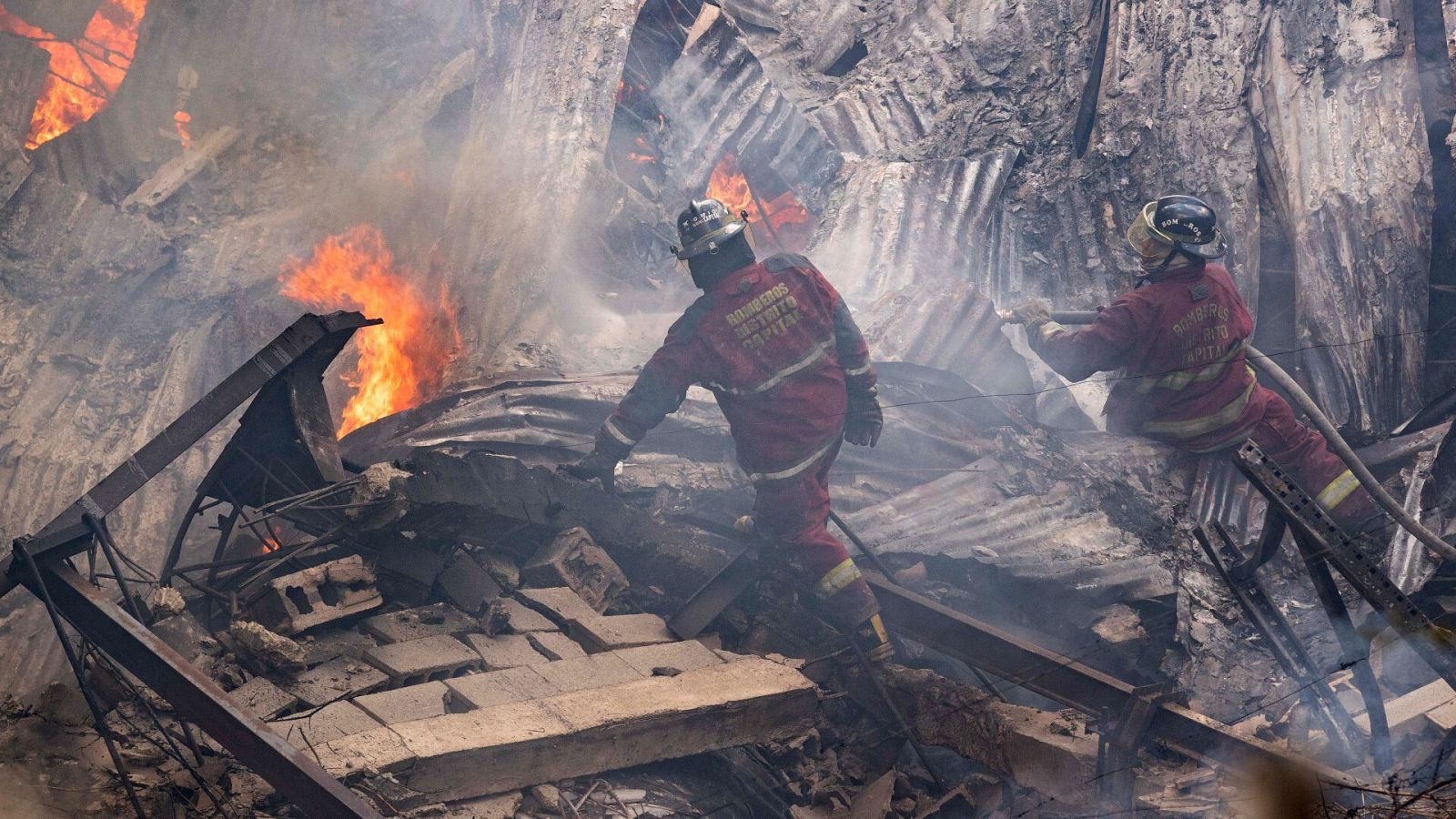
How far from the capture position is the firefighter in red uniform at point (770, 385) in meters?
5.99

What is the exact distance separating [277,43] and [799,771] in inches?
453

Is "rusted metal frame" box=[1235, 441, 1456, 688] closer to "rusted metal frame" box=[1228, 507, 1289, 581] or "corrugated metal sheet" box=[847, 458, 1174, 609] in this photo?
"rusted metal frame" box=[1228, 507, 1289, 581]

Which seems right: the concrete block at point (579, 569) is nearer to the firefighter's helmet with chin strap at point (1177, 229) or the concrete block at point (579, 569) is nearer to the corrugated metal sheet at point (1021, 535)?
the corrugated metal sheet at point (1021, 535)

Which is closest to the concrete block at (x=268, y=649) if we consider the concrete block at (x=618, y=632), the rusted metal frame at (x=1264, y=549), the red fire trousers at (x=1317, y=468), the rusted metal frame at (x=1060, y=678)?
the concrete block at (x=618, y=632)

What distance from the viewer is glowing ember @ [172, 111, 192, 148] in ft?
38.9

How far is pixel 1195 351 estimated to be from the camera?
666 centimetres

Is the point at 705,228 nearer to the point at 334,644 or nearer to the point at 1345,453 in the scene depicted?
the point at 334,644

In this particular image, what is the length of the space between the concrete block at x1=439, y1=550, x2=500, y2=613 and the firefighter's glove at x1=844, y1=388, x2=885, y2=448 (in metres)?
2.48

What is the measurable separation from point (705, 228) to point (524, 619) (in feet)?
8.36

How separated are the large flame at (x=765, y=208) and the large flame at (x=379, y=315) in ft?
12.3

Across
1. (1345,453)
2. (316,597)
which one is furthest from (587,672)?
(1345,453)

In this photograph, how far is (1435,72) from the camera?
27.5 ft

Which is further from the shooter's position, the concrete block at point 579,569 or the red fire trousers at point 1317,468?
the red fire trousers at point 1317,468

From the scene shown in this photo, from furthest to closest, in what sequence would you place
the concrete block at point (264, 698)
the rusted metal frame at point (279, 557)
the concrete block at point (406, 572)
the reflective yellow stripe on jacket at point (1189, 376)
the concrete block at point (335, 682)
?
the reflective yellow stripe on jacket at point (1189, 376)
the concrete block at point (406, 572)
the rusted metal frame at point (279, 557)
the concrete block at point (335, 682)
the concrete block at point (264, 698)
